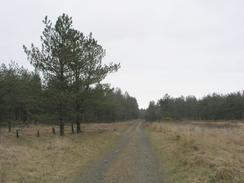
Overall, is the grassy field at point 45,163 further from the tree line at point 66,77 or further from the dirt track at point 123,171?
the tree line at point 66,77

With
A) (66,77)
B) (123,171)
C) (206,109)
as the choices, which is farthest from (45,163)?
(206,109)

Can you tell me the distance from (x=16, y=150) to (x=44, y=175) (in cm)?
631

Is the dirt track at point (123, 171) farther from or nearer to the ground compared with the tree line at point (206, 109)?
nearer to the ground

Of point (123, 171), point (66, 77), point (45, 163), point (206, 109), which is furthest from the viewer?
point (206, 109)

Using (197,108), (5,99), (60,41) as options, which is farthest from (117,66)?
(197,108)

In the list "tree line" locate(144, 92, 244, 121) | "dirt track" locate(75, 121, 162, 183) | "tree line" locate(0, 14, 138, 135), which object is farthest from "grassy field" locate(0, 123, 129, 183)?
"tree line" locate(144, 92, 244, 121)

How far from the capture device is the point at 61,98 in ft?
97.7

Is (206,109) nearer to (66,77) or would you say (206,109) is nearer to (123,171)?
(66,77)

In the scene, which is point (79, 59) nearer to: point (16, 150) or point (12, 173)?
point (16, 150)

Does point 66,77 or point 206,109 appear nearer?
point 66,77

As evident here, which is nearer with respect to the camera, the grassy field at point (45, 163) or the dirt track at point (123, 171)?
the dirt track at point (123, 171)

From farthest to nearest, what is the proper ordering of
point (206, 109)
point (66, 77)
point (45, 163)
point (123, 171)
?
A: point (206, 109)
point (66, 77)
point (45, 163)
point (123, 171)

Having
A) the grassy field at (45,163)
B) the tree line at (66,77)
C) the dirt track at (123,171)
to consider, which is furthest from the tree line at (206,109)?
the dirt track at (123,171)

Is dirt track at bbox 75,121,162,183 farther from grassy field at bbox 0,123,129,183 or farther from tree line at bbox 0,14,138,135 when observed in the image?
tree line at bbox 0,14,138,135
